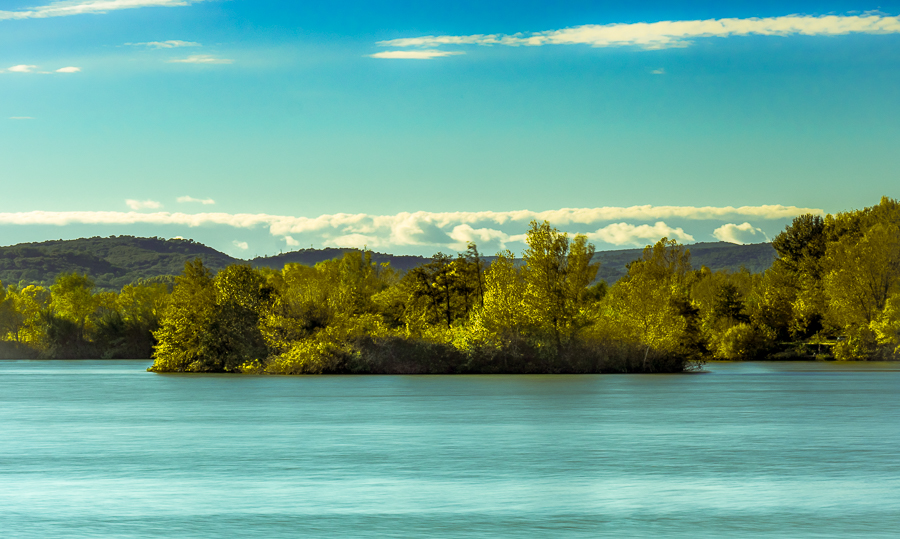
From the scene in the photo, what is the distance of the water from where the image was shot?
14.5 meters

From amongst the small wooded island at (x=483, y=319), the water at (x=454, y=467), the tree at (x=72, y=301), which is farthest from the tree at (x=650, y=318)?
the tree at (x=72, y=301)

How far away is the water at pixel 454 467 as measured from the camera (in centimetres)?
1445

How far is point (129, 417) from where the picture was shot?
33.2 meters

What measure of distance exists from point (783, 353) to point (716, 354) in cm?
634

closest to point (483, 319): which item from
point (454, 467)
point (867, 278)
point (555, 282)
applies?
point (555, 282)

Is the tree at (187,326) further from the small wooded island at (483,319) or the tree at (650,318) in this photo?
the tree at (650,318)

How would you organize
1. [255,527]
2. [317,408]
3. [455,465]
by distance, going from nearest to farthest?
[255,527]
[455,465]
[317,408]

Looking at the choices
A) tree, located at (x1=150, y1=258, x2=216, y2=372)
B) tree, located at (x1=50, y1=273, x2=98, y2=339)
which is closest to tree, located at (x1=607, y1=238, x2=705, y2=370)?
tree, located at (x1=150, y1=258, x2=216, y2=372)

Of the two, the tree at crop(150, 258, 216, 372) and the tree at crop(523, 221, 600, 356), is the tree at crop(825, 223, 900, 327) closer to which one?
the tree at crop(523, 221, 600, 356)

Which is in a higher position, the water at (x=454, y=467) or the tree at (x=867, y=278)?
the tree at (x=867, y=278)

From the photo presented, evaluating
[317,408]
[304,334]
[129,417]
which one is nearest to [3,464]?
[129,417]

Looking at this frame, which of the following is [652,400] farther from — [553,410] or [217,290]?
[217,290]

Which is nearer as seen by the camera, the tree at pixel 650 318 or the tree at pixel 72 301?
the tree at pixel 650 318

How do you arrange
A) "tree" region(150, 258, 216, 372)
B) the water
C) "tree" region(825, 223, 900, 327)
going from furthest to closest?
"tree" region(825, 223, 900, 327) < "tree" region(150, 258, 216, 372) < the water
